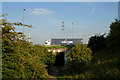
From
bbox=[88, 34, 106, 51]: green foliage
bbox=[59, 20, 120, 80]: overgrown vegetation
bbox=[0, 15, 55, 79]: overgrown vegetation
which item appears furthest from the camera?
bbox=[88, 34, 106, 51]: green foliage

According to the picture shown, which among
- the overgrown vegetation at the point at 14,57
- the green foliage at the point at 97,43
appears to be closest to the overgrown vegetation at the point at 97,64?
the green foliage at the point at 97,43

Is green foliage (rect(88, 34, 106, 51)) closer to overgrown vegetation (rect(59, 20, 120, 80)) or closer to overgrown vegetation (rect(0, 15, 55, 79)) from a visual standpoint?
overgrown vegetation (rect(59, 20, 120, 80))

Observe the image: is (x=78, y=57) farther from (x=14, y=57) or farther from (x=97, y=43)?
(x=14, y=57)

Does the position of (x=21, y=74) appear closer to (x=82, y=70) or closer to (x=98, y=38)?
(x=82, y=70)

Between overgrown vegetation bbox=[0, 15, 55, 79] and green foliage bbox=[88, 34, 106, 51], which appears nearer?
overgrown vegetation bbox=[0, 15, 55, 79]

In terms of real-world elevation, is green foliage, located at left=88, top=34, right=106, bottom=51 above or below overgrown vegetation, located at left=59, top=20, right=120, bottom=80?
above

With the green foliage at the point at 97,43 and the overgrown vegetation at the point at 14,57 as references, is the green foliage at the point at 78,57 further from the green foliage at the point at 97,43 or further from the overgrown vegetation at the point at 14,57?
the overgrown vegetation at the point at 14,57

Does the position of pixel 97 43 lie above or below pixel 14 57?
above

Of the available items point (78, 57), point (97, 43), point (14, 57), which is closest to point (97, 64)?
point (78, 57)

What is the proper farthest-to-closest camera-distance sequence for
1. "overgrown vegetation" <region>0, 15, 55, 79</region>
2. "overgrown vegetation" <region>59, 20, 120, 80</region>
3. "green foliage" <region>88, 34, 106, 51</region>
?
"green foliage" <region>88, 34, 106, 51</region>
"overgrown vegetation" <region>59, 20, 120, 80</region>
"overgrown vegetation" <region>0, 15, 55, 79</region>

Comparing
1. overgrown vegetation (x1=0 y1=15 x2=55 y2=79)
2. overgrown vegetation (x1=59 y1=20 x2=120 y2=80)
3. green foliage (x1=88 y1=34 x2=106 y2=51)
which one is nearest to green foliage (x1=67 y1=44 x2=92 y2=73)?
overgrown vegetation (x1=59 y1=20 x2=120 y2=80)

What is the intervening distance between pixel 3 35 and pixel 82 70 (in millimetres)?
10939

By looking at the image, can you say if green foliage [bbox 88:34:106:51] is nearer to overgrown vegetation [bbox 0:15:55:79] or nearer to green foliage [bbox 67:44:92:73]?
green foliage [bbox 67:44:92:73]

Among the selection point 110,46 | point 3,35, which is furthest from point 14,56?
point 110,46
